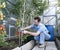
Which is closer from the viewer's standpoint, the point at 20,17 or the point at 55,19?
the point at 20,17

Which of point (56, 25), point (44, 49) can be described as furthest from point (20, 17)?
point (56, 25)

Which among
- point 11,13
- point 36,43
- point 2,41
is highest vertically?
point 11,13

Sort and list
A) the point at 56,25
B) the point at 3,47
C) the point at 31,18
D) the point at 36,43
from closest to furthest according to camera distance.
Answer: the point at 3,47
the point at 36,43
the point at 31,18
the point at 56,25

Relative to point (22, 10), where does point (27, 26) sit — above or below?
below

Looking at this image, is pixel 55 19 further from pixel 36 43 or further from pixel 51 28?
pixel 36 43

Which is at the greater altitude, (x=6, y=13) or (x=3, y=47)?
(x=6, y=13)

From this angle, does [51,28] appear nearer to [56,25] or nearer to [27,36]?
[56,25]

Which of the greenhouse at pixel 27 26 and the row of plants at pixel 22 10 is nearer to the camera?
the greenhouse at pixel 27 26

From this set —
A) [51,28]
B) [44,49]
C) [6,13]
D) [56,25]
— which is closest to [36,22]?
[44,49]

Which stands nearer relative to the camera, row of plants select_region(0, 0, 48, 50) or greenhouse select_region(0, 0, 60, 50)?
greenhouse select_region(0, 0, 60, 50)

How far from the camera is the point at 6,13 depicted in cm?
635

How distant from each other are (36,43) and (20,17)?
85 centimetres

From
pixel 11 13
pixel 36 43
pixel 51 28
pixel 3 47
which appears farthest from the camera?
pixel 51 28

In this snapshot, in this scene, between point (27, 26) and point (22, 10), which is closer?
point (22, 10)
